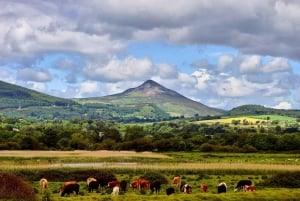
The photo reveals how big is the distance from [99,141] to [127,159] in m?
76.4

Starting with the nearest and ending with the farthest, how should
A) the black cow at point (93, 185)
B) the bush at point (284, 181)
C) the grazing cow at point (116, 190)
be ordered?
the grazing cow at point (116, 190)
the black cow at point (93, 185)
the bush at point (284, 181)

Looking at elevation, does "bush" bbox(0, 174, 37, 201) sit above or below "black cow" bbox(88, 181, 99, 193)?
above

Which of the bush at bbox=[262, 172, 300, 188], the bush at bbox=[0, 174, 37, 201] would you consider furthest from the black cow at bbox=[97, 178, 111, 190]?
the bush at bbox=[262, 172, 300, 188]

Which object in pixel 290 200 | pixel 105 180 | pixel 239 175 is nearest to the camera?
pixel 290 200

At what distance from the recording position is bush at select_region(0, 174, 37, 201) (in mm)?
42844

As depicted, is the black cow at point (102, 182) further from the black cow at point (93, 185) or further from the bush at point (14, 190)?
the bush at point (14, 190)

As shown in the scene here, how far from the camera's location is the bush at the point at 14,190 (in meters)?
42.8

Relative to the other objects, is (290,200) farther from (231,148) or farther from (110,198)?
(231,148)

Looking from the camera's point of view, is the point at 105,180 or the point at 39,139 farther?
the point at 39,139

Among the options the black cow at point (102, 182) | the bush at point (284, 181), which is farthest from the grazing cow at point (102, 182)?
the bush at point (284, 181)

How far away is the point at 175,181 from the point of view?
65688 millimetres

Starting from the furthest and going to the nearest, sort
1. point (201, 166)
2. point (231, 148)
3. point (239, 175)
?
1. point (231, 148)
2. point (201, 166)
3. point (239, 175)

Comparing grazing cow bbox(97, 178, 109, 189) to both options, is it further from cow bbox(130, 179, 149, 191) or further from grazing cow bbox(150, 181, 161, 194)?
grazing cow bbox(150, 181, 161, 194)

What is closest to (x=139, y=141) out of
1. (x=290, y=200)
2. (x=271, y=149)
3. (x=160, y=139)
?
(x=160, y=139)
